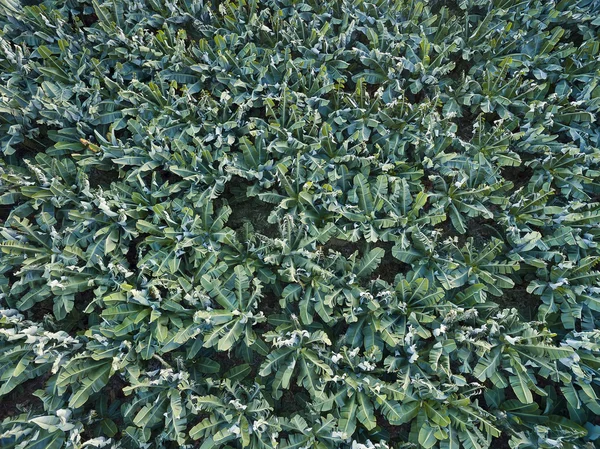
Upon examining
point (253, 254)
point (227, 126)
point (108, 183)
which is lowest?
point (108, 183)

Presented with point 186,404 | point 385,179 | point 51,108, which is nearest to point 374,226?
point 385,179

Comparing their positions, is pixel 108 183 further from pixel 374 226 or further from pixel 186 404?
pixel 374 226

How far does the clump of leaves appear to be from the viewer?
160 inches

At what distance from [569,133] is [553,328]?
255 centimetres

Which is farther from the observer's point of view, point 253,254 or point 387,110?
point 387,110

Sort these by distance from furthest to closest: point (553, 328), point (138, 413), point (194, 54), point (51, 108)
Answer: point (194, 54)
point (51, 108)
point (553, 328)
point (138, 413)

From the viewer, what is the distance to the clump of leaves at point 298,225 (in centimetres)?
407

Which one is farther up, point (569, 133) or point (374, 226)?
point (569, 133)

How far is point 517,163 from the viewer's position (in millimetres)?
4828

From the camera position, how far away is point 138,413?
396 centimetres

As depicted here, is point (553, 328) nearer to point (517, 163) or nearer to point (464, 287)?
point (464, 287)

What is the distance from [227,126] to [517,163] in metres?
3.74

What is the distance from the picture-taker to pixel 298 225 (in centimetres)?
457

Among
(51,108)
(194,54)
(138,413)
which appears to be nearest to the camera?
(138,413)
